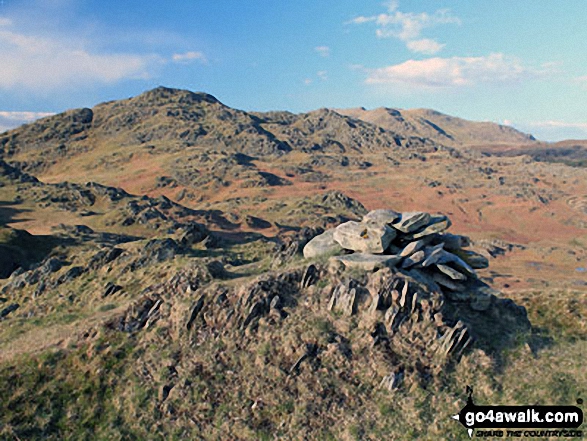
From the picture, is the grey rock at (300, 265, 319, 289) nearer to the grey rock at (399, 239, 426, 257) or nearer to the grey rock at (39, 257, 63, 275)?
the grey rock at (399, 239, 426, 257)

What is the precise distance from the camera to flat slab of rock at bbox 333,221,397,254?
65.0 ft

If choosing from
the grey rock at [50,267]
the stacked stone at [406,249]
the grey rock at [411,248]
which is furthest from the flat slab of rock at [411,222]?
the grey rock at [50,267]

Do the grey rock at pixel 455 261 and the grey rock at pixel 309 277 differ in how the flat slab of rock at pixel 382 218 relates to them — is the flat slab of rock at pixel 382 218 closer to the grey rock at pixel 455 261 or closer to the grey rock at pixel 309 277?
the grey rock at pixel 455 261

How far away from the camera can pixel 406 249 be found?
19703 millimetres

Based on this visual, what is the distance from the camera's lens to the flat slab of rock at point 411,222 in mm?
20812

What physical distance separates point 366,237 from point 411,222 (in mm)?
2625

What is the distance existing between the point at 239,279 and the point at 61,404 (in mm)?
8541

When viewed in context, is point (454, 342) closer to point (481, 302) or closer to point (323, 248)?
point (481, 302)

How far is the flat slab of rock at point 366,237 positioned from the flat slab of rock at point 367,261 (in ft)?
1.80

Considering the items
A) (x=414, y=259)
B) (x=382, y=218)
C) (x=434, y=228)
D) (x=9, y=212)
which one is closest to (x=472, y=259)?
(x=434, y=228)

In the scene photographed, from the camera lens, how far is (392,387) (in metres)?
15.1

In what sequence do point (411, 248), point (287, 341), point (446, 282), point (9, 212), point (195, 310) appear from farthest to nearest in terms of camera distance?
point (9, 212) < point (411, 248) < point (446, 282) < point (195, 310) < point (287, 341)

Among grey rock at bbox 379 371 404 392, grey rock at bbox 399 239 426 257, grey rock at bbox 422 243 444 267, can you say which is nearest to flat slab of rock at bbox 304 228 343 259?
grey rock at bbox 399 239 426 257

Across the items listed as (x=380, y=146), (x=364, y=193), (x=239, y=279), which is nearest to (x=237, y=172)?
(x=364, y=193)
